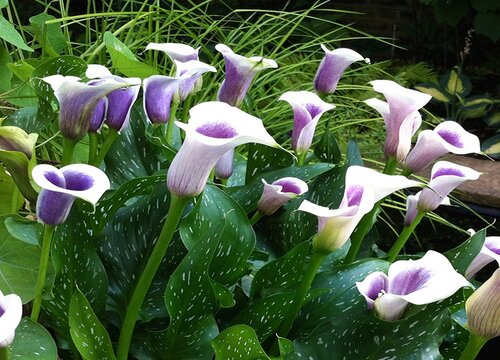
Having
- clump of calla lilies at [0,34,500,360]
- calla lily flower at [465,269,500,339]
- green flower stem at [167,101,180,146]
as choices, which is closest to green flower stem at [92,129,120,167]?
clump of calla lilies at [0,34,500,360]

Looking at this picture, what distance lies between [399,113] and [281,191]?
122 millimetres

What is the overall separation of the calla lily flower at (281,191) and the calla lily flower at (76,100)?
6.3 inches

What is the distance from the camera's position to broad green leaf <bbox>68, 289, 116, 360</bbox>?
20.6 inches

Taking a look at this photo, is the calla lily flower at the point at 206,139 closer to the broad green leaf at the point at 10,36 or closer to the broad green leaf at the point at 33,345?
the broad green leaf at the point at 33,345

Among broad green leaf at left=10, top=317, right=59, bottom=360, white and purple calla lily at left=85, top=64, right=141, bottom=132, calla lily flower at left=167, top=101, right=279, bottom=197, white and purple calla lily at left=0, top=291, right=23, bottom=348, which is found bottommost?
broad green leaf at left=10, top=317, right=59, bottom=360

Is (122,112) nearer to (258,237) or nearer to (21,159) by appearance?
(21,159)

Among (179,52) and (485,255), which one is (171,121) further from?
(485,255)

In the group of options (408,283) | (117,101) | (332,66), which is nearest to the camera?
(408,283)

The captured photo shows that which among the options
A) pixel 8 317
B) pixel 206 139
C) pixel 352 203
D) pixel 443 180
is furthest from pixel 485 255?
pixel 8 317

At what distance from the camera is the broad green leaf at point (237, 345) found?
1.74 ft

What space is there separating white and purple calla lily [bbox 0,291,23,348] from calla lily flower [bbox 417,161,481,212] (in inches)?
12.7

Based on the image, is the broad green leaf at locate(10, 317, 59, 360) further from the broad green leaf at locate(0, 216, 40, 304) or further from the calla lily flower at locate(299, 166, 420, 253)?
the calla lily flower at locate(299, 166, 420, 253)

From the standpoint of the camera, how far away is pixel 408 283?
510 millimetres

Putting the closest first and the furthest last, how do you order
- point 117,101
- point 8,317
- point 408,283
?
1. point 8,317
2. point 408,283
3. point 117,101
